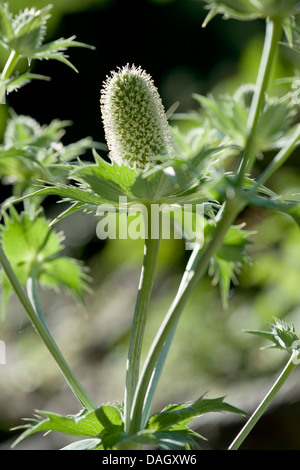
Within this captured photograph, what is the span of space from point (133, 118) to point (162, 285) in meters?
2.24

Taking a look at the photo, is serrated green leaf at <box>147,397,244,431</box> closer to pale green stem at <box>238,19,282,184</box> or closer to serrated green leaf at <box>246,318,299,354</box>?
serrated green leaf at <box>246,318,299,354</box>

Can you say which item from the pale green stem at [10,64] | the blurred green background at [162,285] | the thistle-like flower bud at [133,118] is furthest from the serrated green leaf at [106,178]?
the blurred green background at [162,285]

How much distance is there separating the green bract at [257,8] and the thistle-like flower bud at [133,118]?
14 centimetres

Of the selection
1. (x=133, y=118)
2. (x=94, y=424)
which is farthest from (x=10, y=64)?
(x=94, y=424)

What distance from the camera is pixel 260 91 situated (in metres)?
0.38

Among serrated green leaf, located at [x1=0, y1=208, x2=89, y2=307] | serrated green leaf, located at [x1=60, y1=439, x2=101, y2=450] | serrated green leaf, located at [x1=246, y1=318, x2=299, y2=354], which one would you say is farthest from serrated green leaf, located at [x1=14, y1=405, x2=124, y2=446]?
serrated green leaf, located at [x1=0, y1=208, x2=89, y2=307]

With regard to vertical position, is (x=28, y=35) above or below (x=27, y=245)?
above

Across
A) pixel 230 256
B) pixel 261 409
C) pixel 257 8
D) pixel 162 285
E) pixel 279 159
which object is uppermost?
pixel 257 8

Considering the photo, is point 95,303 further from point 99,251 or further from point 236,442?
point 236,442

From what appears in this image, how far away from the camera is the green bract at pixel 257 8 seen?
0.38m

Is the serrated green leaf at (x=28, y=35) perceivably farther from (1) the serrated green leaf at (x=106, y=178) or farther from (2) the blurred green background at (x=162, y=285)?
(2) the blurred green background at (x=162, y=285)

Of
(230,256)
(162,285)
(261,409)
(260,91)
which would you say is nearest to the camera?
(260,91)

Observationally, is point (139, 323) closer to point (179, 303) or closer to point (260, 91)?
point (179, 303)

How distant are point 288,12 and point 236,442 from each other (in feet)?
1.16
